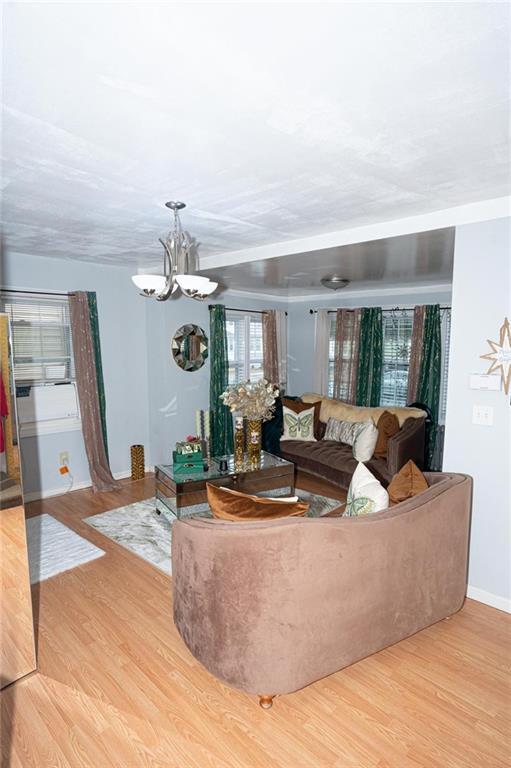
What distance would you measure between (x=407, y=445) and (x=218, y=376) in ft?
9.04

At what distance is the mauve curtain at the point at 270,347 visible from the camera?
6.67m

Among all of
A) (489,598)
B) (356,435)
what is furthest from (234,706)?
(356,435)

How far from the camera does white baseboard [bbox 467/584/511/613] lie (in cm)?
269


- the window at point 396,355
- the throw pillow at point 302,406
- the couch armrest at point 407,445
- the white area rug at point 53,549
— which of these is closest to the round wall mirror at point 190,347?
the throw pillow at point 302,406

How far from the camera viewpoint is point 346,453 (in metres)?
4.69

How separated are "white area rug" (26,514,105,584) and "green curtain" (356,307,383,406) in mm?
4022

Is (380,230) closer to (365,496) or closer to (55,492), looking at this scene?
(365,496)

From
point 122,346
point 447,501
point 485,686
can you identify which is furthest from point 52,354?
point 485,686

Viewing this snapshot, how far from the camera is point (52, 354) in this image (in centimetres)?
445

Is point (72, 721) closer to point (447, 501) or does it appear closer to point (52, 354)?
point (447, 501)

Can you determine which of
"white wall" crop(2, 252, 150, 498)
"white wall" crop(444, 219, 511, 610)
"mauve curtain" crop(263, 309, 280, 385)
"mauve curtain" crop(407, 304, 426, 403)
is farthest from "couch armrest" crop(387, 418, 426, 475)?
"white wall" crop(2, 252, 150, 498)

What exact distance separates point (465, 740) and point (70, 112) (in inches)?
117

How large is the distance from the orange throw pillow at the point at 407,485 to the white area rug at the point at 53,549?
2.29 meters

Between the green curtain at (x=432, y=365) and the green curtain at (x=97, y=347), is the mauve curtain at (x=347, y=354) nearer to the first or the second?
the green curtain at (x=432, y=365)
